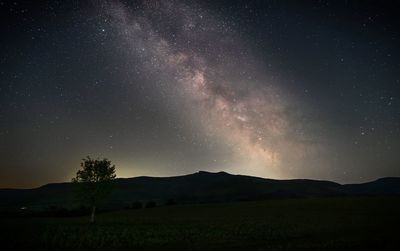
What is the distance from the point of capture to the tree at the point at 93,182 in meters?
57.8

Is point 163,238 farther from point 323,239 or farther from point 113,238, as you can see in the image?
point 323,239

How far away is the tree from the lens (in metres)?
57.8

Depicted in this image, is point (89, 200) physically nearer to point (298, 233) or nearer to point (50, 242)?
point (50, 242)

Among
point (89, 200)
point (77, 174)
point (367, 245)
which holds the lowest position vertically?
point (367, 245)

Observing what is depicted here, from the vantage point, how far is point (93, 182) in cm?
5834

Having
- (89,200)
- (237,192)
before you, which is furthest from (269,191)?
(89,200)

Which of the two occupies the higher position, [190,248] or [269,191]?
[269,191]

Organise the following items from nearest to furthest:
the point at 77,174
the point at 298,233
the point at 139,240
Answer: the point at 139,240 → the point at 298,233 → the point at 77,174

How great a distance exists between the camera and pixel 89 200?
191ft

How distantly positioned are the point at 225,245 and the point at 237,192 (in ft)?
580

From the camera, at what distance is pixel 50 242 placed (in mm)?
27281

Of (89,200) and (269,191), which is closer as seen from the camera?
(89,200)

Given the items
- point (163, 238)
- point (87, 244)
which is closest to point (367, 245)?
point (163, 238)

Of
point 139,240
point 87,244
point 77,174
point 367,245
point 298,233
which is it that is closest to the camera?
point 367,245
